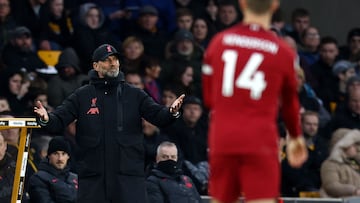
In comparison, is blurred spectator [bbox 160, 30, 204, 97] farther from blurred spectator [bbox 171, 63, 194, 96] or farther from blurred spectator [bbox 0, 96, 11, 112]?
blurred spectator [bbox 0, 96, 11, 112]

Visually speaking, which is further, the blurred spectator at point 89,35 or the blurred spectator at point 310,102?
the blurred spectator at point 310,102

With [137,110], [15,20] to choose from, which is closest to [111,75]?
[137,110]

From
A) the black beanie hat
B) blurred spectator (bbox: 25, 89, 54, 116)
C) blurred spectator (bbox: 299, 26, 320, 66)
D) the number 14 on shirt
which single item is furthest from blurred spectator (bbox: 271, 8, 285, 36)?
the number 14 on shirt

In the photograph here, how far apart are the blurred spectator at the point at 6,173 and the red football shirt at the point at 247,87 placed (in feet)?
12.8

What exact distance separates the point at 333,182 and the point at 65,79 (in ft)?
11.5

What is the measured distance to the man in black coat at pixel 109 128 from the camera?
36.3ft

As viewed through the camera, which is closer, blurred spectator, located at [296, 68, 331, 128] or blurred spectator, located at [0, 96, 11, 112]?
blurred spectator, located at [0, 96, 11, 112]

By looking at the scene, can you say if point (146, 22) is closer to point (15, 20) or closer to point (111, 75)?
point (15, 20)

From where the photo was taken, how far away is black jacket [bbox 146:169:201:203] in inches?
513

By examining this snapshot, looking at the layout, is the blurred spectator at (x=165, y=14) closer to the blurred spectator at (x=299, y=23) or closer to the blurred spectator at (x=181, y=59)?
the blurred spectator at (x=181, y=59)

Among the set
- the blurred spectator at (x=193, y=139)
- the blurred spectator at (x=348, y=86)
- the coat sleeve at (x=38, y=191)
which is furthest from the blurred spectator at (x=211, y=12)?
the coat sleeve at (x=38, y=191)

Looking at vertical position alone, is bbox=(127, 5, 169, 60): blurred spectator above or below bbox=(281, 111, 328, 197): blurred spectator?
above

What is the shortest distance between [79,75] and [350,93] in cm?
370

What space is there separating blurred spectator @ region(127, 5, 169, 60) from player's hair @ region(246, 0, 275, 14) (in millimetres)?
9129
